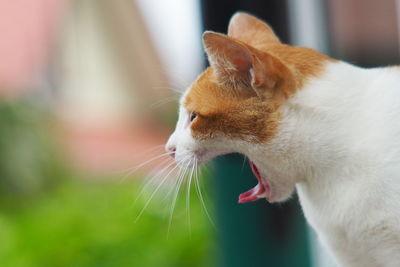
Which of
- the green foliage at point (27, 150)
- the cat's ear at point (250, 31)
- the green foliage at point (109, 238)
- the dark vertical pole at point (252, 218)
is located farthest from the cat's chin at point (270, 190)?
the green foliage at point (27, 150)

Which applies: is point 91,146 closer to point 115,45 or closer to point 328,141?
point 115,45

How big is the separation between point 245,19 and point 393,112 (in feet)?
→ 0.66

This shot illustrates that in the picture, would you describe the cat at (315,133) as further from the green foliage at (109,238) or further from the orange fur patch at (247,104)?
the green foliage at (109,238)

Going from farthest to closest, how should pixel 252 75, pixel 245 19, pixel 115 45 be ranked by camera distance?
pixel 115 45 → pixel 245 19 → pixel 252 75

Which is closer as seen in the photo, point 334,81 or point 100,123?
point 334,81

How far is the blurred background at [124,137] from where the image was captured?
1.14 metres

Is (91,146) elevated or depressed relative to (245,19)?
depressed

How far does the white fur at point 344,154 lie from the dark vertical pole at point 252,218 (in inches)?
18.4

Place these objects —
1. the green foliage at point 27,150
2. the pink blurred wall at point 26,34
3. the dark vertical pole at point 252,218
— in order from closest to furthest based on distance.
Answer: the dark vertical pole at point 252,218 → the green foliage at point 27,150 → the pink blurred wall at point 26,34

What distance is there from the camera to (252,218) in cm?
116

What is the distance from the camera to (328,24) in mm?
1208

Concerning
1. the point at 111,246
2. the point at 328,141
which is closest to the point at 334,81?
the point at 328,141

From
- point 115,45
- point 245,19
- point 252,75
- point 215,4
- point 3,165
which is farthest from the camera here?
point 115,45

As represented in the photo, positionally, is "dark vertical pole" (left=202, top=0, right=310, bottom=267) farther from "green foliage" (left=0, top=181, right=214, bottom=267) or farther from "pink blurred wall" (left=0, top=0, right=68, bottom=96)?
"pink blurred wall" (left=0, top=0, right=68, bottom=96)
